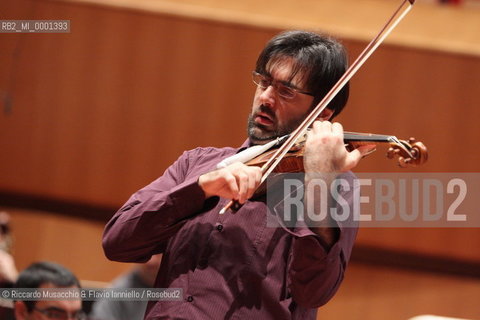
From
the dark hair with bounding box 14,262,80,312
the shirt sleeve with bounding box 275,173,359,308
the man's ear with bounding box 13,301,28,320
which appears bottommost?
the man's ear with bounding box 13,301,28,320

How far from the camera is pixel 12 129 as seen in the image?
13.4 feet

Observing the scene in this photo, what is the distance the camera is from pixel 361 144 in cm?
154

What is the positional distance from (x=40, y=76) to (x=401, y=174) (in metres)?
1.98

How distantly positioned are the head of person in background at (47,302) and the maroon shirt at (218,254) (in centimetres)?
85

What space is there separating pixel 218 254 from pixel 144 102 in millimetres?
2567

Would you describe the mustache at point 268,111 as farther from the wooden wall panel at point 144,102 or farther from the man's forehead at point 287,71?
the wooden wall panel at point 144,102

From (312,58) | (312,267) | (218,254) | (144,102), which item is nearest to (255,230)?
(218,254)

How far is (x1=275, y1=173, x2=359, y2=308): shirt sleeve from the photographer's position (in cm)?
146

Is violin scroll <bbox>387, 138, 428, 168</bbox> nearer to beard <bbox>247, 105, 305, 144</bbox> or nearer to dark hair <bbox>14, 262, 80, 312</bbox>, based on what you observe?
beard <bbox>247, 105, 305, 144</bbox>

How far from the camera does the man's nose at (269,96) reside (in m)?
1.70

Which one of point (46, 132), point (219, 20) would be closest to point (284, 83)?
point (219, 20)

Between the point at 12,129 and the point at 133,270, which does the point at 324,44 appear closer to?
the point at 133,270

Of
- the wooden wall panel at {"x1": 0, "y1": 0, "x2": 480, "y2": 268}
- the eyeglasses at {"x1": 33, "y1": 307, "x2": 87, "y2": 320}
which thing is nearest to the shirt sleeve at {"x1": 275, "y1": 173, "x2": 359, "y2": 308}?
the eyeglasses at {"x1": 33, "y1": 307, "x2": 87, "y2": 320}

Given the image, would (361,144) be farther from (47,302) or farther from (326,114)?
(47,302)
